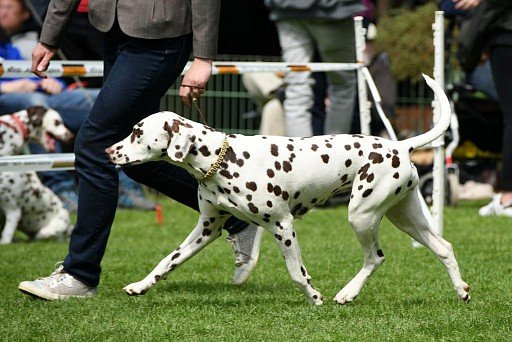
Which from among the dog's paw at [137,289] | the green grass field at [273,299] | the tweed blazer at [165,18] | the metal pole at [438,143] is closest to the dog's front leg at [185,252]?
the dog's paw at [137,289]

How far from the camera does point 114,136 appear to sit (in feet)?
17.5

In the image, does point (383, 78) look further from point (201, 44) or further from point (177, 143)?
point (177, 143)

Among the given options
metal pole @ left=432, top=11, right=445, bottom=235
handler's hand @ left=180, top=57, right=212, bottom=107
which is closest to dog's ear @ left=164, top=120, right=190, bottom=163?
handler's hand @ left=180, top=57, right=212, bottom=107

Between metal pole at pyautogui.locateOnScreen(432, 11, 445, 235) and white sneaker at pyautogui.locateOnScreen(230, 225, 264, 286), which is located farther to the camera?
metal pole at pyautogui.locateOnScreen(432, 11, 445, 235)

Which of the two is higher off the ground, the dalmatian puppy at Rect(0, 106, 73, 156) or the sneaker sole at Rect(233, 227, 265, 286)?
the sneaker sole at Rect(233, 227, 265, 286)

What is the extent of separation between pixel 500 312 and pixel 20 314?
215 centimetres

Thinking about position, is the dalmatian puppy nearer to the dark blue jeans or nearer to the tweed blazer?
the dark blue jeans

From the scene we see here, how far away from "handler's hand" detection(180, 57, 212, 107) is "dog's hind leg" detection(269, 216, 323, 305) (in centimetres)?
71

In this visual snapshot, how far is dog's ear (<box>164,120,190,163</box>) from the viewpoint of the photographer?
490cm

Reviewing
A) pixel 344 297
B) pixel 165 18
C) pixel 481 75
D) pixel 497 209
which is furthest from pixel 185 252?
pixel 481 75

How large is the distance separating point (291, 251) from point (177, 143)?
698mm

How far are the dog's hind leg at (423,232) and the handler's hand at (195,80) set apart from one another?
1.07 metres

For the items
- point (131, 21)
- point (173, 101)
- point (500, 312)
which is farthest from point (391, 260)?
point (173, 101)

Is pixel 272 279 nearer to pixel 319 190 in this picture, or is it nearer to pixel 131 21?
pixel 319 190
